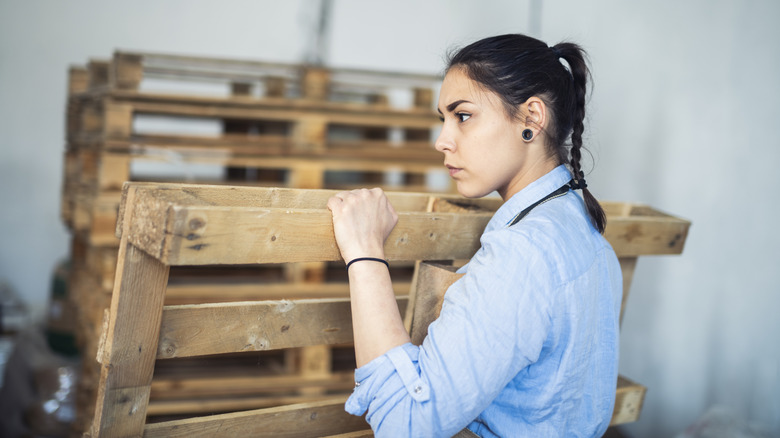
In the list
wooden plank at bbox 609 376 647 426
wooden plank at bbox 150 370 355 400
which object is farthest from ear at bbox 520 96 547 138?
wooden plank at bbox 150 370 355 400

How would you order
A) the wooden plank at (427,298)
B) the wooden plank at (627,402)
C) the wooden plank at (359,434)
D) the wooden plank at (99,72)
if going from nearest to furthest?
the wooden plank at (427,298) → the wooden plank at (359,434) → the wooden plank at (627,402) → the wooden plank at (99,72)

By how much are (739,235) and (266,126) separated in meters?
2.47

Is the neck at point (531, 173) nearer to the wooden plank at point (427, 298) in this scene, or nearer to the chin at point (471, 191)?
the chin at point (471, 191)

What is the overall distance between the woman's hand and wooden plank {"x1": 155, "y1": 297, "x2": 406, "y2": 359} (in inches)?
12.1

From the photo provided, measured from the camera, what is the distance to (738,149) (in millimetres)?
2893

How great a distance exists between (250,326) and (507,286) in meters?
0.68

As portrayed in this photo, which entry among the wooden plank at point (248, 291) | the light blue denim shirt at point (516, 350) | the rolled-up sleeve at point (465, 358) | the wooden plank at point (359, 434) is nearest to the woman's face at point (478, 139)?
the light blue denim shirt at point (516, 350)

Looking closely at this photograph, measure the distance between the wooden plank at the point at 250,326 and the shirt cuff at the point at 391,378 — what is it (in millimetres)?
395

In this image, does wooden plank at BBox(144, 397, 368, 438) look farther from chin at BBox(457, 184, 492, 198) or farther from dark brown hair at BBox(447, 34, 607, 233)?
dark brown hair at BBox(447, 34, 607, 233)

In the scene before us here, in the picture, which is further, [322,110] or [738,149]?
[322,110]

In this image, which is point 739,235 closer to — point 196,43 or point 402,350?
point 402,350

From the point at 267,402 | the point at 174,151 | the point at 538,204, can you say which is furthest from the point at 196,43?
the point at 538,204

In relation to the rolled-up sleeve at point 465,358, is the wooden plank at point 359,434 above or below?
below

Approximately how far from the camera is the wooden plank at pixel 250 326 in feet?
4.97
